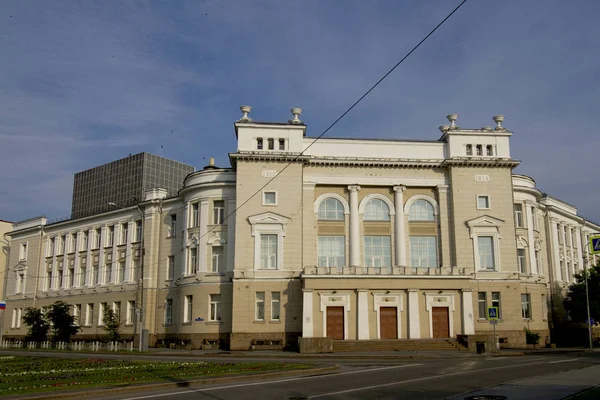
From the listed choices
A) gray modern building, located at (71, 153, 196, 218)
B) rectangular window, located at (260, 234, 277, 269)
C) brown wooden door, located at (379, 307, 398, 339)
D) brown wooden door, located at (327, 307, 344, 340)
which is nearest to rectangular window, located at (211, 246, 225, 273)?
rectangular window, located at (260, 234, 277, 269)

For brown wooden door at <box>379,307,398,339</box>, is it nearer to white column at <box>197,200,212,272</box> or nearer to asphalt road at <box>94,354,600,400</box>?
white column at <box>197,200,212,272</box>

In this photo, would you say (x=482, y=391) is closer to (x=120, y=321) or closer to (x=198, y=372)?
(x=198, y=372)

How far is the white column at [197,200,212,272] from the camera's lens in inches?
1893

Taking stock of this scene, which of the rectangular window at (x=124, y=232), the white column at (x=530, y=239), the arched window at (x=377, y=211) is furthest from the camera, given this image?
the rectangular window at (x=124, y=232)

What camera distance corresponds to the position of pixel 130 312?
55312 millimetres

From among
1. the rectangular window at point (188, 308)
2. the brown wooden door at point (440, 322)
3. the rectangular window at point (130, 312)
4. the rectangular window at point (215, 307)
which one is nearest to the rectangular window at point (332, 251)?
the brown wooden door at point (440, 322)

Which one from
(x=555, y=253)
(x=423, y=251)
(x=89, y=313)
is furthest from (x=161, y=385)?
(x=555, y=253)

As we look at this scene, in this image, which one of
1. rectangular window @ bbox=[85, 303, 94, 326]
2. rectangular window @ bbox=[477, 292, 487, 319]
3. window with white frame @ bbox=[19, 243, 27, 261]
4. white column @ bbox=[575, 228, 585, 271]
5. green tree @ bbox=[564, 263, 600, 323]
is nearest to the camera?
rectangular window @ bbox=[477, 292, 487, 319]

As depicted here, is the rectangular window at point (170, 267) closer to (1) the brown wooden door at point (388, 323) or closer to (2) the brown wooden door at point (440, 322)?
(1) the brown wooden door at point (388, 323)

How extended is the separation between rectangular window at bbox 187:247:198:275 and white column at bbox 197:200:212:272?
1041 millimetres

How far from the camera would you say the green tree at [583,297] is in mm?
51469

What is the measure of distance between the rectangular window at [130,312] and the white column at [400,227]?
2533cm

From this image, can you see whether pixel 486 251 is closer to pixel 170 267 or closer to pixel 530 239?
pixel 530 239

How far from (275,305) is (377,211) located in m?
11.6
